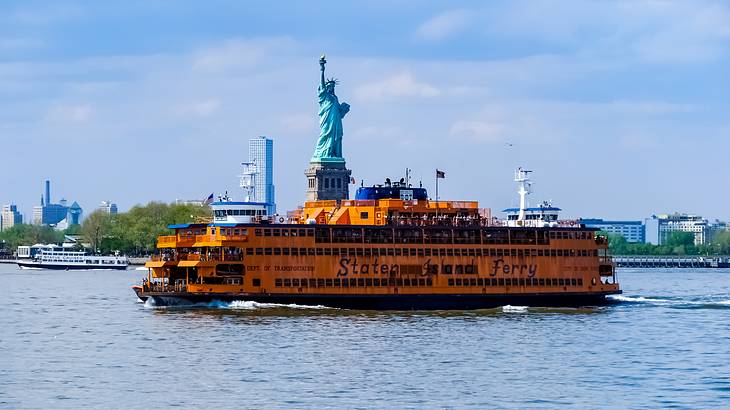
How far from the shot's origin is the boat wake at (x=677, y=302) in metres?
91.9

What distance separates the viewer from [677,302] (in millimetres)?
95312

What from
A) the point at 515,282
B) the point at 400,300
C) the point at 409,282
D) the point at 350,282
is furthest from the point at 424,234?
the point at 515,282

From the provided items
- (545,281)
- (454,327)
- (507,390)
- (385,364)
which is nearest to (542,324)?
(454,327)

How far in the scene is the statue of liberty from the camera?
181m

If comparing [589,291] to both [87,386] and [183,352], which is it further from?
[87,386]

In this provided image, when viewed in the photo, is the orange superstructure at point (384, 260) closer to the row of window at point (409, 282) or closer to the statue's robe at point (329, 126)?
the row of window at point (409, 282)

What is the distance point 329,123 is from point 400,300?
10085cm

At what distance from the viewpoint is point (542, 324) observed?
7588cm

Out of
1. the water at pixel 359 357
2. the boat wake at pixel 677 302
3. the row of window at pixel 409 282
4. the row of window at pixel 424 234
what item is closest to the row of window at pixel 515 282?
the row of window at pixel 409 282

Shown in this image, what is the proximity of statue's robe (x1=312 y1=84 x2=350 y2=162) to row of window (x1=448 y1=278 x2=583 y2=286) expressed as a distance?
93139mm

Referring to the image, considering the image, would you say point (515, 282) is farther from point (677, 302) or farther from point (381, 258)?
point (677, 302)

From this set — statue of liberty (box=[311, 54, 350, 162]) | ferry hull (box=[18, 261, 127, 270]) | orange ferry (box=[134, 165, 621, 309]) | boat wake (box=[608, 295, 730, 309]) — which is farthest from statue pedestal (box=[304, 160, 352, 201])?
orange ferry (box=[134, 165, 621, 309])

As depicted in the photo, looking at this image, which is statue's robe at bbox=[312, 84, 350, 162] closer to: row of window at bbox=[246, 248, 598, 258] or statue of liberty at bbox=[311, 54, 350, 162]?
statue of liberty at bbox=[311, 54, 350, 162]

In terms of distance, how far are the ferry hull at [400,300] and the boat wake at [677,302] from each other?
3.32m
